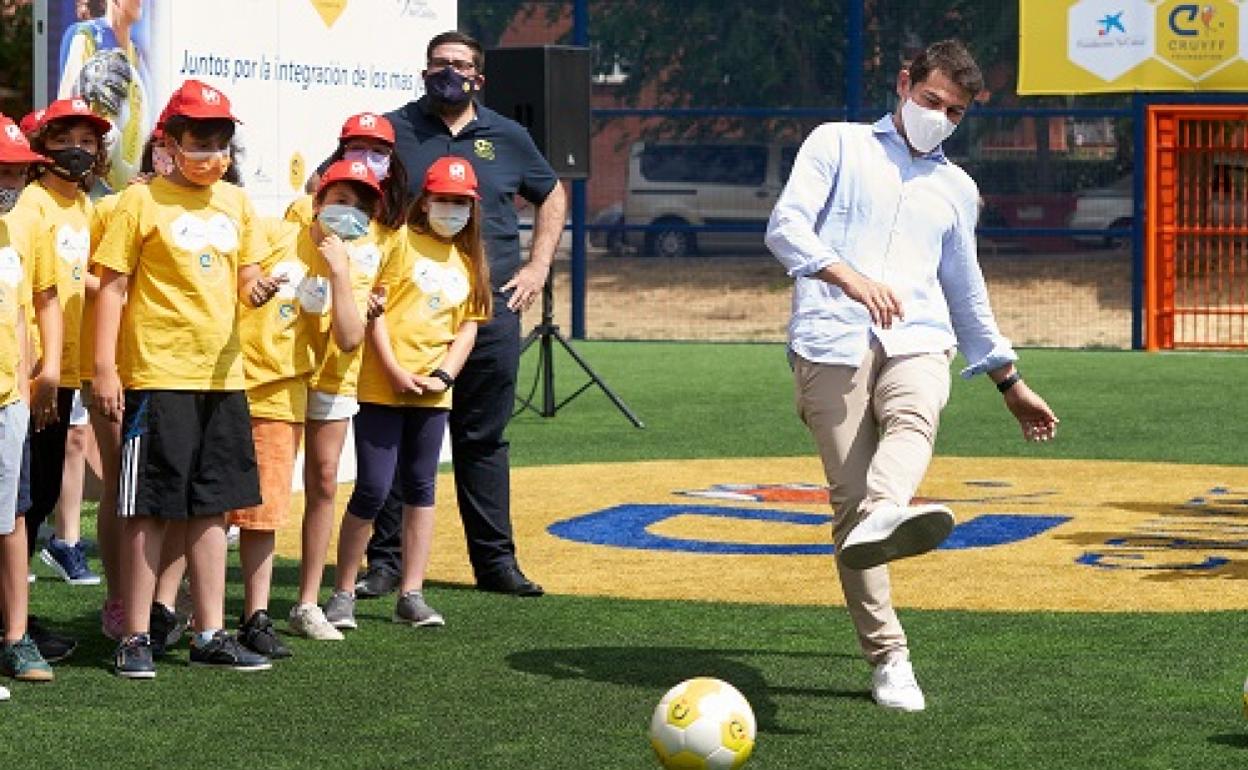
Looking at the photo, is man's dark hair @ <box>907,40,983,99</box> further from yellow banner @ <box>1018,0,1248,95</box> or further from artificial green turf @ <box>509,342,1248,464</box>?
yellow banner @ <box>1018,0,1248,95</box>

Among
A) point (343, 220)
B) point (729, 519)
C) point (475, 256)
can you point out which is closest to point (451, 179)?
point (475, 256)

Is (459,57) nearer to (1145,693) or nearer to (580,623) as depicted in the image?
(580,623)

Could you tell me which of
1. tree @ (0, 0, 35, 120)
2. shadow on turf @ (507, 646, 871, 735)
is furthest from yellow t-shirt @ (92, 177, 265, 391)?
tree @ (0, 0, 35, 120)

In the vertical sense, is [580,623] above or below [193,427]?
below

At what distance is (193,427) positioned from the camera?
7750 mm

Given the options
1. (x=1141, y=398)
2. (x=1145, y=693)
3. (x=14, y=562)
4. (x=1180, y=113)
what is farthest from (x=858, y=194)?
(x=1180, y=113)

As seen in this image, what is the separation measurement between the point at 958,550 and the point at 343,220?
3632mm

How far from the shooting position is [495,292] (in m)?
9.51

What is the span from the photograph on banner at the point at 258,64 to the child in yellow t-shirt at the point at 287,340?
279 cm

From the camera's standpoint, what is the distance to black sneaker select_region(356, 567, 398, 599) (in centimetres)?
947

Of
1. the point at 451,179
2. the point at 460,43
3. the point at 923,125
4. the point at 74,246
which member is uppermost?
the point at 460,43

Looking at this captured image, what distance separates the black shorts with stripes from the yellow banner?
16.9 m

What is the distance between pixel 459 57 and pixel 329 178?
1.42 metres

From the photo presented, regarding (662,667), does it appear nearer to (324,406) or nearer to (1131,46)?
(324,406)
